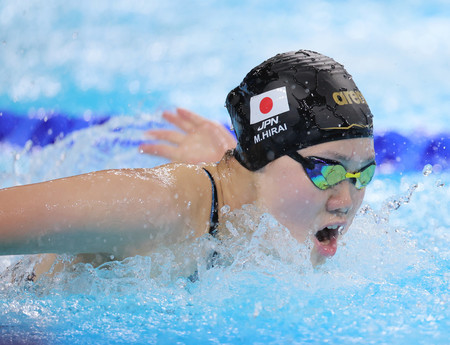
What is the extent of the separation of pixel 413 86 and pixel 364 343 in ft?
14.6

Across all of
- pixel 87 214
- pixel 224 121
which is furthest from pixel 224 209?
pixel 224 121

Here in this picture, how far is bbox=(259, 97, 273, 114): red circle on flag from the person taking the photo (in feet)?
6.74

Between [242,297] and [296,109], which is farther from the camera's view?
[296,109]

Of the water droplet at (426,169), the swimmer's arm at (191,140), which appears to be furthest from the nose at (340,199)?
the water droplet at (426,169)

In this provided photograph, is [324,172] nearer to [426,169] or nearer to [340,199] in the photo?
[340,199]

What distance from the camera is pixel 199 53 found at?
604 centimetres

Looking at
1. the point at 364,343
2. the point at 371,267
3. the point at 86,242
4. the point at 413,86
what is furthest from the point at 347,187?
the point at 413,86

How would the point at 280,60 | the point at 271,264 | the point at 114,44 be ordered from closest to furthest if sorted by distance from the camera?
the point at 271,264
the point at 280,60
the point at 114,44

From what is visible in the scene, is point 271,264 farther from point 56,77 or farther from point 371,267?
point 56,77

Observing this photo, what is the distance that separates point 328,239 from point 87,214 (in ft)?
3.10

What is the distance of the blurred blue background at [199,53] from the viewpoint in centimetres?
511

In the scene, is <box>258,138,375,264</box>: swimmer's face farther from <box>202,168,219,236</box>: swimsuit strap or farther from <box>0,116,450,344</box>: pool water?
<box>202,168,219,236</box>: swimsuit strap

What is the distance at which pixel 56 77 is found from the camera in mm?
5418

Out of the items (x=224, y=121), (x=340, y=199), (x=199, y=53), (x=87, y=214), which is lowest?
(x=87, y=214)
